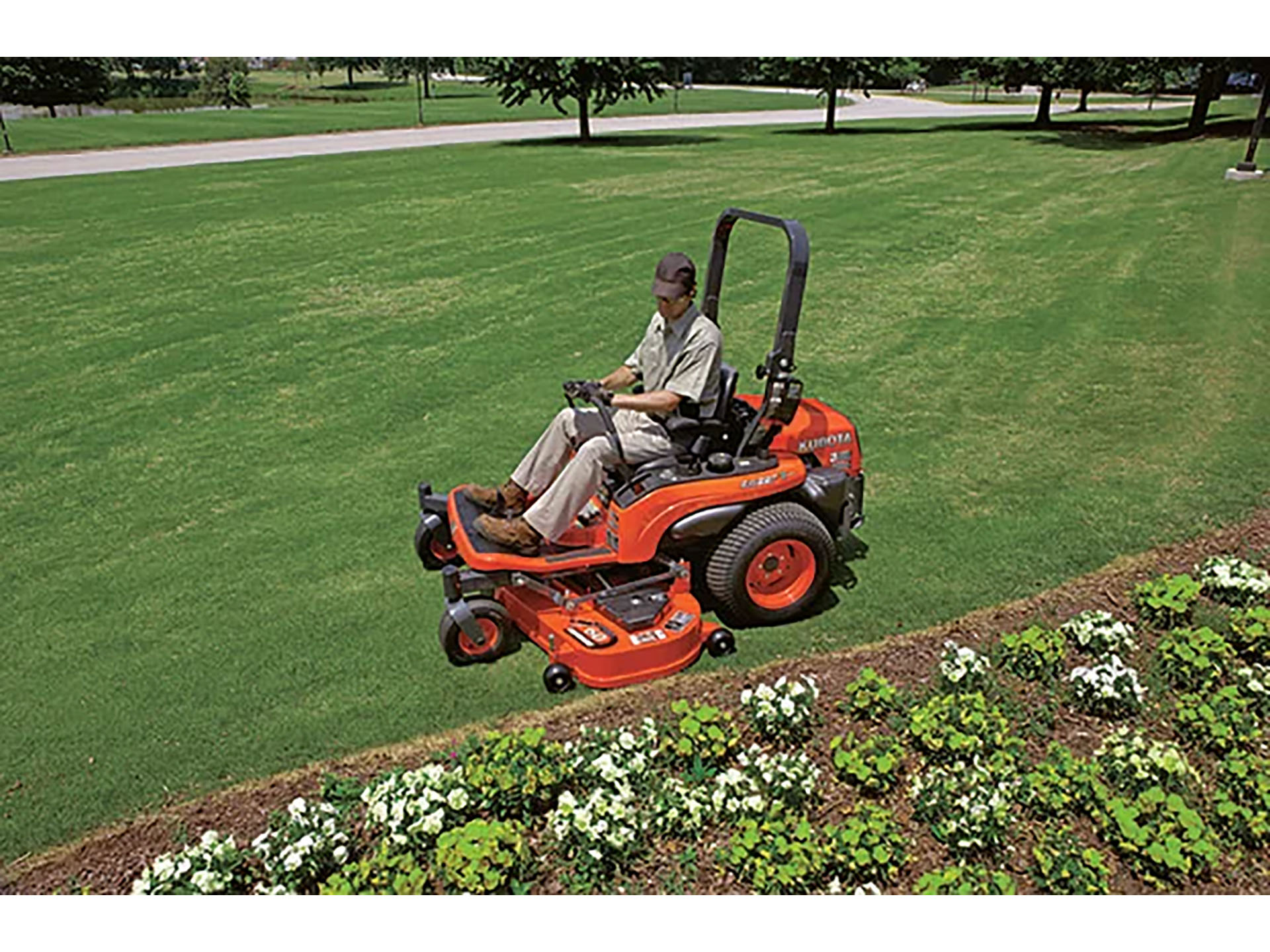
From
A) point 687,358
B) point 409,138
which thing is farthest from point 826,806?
point 409,138

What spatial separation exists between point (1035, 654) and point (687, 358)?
2.42 meters

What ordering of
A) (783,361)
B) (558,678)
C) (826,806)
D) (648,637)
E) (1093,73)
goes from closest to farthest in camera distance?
(826,806) → (558,678) → (648,637) → (783,361) → (1093,73)

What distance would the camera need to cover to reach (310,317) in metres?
12.2

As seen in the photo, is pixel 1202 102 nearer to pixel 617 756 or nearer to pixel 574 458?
pixel 574 458

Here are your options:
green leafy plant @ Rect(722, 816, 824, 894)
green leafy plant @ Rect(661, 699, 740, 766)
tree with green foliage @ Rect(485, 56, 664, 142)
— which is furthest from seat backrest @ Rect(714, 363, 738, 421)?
tree with green foliage @ Rect(485, 56, 664, 142)

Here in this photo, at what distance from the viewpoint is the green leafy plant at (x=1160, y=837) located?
3.90 meters

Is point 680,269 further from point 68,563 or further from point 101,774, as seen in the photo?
point 68,563

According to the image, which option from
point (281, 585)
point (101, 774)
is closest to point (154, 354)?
point (281, 585)

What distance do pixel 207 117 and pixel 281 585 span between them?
42.6m

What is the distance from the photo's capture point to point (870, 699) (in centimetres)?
487

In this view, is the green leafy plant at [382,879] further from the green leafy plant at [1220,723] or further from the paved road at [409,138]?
the paved road at [409,138]

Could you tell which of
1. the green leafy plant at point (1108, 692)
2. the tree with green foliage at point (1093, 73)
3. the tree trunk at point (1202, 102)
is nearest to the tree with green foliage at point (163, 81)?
the tree with green foliage at point (1093, 73)

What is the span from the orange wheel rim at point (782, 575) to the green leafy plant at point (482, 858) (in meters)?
2.17

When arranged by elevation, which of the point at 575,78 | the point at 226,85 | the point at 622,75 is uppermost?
the point at 622,75
